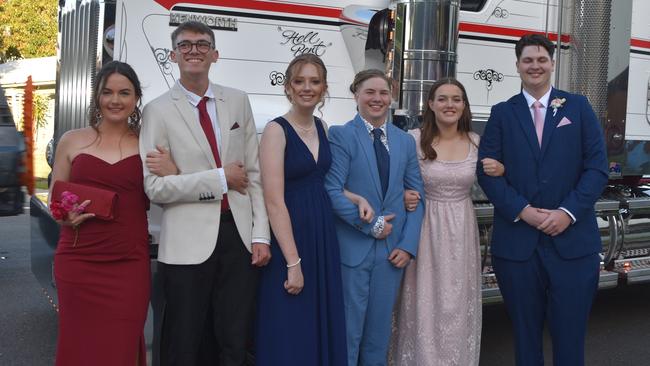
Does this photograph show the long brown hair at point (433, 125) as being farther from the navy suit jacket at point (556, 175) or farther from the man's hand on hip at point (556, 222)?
the man's hand on hip at point (556, 222)

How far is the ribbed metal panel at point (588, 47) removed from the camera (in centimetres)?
498

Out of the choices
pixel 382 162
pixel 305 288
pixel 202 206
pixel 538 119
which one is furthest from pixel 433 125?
pixel 202 206

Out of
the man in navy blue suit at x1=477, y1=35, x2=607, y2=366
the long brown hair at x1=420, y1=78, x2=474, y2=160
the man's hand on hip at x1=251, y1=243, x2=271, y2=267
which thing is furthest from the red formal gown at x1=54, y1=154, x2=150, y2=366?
the man in navy blue suit at x1=477, y1=35, x2=607, y2=366

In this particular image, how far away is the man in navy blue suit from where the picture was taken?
3398 millimetres

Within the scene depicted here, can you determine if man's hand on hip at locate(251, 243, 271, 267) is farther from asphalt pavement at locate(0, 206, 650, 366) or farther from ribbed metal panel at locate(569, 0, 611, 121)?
ribbed metal panel at locate(569, 0, 611, 121)

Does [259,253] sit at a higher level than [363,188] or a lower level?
lower

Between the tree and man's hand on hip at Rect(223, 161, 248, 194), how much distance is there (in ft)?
58.7

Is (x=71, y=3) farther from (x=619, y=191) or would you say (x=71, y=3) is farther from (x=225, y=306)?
(x=619, y=191)

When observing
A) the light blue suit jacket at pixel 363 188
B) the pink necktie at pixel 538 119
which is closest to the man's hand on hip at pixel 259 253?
the light blue suit jacket at pixel 363 188

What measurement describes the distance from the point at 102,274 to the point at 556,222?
1946 millimetres

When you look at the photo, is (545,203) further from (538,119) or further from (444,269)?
(444,269)

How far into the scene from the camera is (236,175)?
3.05 meters

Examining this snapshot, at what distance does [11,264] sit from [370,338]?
5240mm

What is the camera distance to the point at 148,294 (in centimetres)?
313
